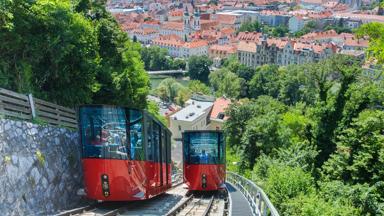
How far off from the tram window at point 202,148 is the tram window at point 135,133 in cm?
561

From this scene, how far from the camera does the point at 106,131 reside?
1090 cm

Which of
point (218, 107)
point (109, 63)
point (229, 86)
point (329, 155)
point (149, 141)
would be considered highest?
point (109, 63)

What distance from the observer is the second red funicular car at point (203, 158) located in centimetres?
1683

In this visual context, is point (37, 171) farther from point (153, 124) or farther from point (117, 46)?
point (117, 46)

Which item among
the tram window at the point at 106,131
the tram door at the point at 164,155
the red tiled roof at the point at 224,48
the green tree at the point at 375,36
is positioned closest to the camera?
the tram window at the point at 106,131

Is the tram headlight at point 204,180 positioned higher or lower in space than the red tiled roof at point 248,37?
lower

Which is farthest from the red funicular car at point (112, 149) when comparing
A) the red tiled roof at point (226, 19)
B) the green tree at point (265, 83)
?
the red tiled roof at point (226, 19)

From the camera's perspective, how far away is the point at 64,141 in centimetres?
1235

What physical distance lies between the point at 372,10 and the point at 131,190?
174 metres

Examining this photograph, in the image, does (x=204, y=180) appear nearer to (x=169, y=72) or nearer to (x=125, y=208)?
(x=125, y=208)

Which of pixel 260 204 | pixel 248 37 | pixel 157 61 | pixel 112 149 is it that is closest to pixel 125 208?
pixel 112 149

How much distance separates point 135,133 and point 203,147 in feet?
20.2

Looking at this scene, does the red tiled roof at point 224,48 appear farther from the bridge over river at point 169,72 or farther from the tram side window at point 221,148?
the tram side window at point 221,148

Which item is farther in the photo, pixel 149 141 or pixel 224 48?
pixel 224 48
